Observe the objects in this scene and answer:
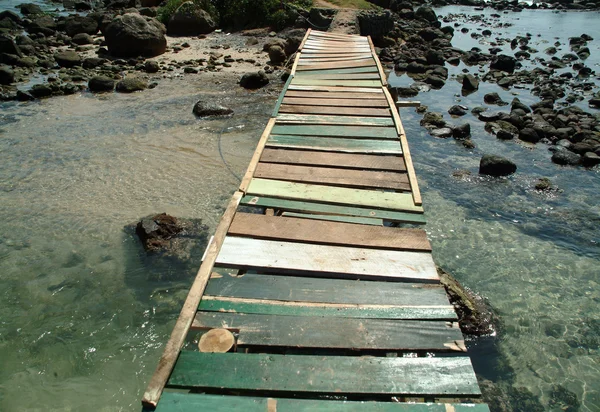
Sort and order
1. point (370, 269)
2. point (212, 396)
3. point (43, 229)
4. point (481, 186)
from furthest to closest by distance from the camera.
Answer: point (481, 186) < point (43, 229) < point (370, 269) < point (212, 396)

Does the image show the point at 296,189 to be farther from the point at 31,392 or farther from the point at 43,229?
the point at 43,229

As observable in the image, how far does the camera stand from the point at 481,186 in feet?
30.8

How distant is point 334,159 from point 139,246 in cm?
337

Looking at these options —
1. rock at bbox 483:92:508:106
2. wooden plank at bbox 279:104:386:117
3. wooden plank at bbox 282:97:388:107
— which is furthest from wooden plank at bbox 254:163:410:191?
rock at bbox 483:92:508:106

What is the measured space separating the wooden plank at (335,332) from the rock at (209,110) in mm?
9487

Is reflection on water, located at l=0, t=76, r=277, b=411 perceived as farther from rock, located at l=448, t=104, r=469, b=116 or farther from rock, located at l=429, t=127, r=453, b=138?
rock, located at l=448, t=104, r=469, b=116

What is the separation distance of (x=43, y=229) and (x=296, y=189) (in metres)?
4.64

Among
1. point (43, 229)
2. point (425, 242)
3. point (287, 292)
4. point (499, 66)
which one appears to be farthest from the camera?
point (499, 66)

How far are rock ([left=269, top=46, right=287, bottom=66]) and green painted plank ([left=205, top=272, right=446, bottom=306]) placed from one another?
1480cm

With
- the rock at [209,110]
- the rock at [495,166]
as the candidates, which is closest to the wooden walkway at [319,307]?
the rock at [495,166]

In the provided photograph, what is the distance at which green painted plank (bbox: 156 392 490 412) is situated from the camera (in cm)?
275

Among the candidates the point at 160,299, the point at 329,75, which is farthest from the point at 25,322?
the point at 329,75

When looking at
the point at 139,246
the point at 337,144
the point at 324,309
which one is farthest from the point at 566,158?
the point at 139,246

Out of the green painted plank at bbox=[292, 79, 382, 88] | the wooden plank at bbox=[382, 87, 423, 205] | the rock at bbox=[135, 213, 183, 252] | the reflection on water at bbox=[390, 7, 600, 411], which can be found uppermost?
the wooden plank at bbox=[382, 87, 423, 205]
